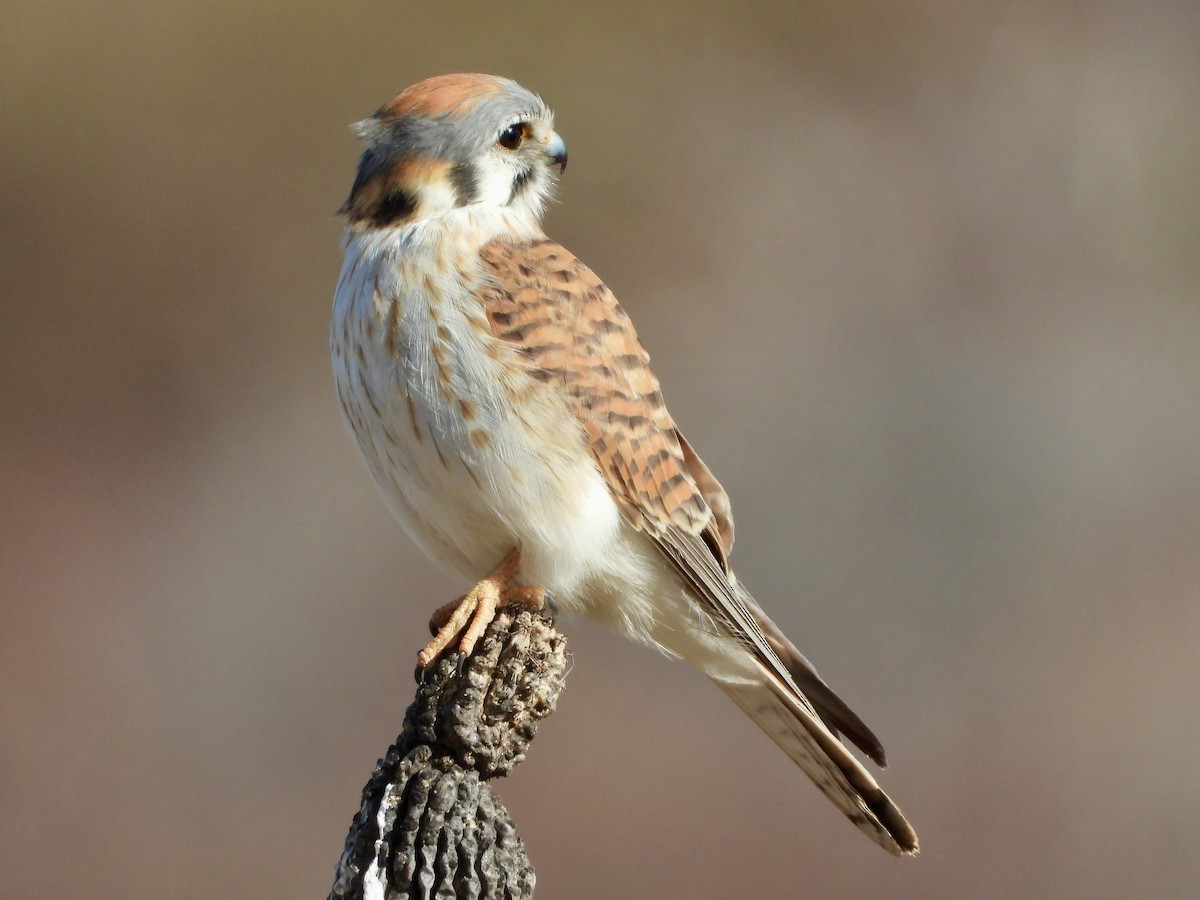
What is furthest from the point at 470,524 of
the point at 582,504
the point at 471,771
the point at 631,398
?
the point at 471,771

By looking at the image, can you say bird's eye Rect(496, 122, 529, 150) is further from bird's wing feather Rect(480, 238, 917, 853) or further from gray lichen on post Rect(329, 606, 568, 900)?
gray lichen on post Rect(329, 606, 568, 900)

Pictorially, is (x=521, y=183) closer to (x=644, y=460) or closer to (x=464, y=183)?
(x=464, y=183)

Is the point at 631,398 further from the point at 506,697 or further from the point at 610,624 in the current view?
the point at 506,697

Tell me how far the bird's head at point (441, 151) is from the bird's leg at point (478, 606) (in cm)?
61

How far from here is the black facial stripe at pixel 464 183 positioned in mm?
2301

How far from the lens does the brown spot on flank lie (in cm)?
231

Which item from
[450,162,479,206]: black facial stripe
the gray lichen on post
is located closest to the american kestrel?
[450,162,479,206]: black facial stripe

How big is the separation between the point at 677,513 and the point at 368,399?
565mm

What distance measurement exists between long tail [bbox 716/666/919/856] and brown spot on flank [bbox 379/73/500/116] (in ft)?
3.57

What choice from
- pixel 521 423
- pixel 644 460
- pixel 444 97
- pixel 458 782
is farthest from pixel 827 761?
pixel 444 97

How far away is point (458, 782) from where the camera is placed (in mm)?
1525

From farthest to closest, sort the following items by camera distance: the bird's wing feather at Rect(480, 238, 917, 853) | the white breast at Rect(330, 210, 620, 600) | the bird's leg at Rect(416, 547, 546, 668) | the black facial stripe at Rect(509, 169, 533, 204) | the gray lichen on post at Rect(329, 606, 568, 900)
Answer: the black facial stripe at Rect(509, 169, 533, 204)
the bird's wing feather at Rect(480, 238, 917, 853)
the white breast at Rect(330, 210, 620, 600)
the bird's leg at Rect(416, 547, 546, 668)
the gray lichen on post at Rect(329, 606, 568, 900)

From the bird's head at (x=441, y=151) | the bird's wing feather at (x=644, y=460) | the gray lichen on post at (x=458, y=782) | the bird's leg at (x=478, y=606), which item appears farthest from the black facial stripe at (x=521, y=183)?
the gray lichen on post at (x=458, y=782)

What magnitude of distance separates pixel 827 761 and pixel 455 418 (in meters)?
0.85
